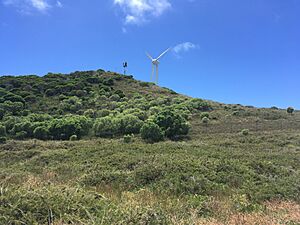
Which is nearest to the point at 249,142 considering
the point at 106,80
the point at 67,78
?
the point at 106,80

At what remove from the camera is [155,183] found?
13352mm

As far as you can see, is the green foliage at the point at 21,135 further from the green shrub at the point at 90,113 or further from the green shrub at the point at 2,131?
the green shrub at the point at 90,113

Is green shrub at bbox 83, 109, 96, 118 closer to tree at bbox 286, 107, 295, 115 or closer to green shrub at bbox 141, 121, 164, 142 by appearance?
green shrub at bbox 141, 121, 164, 142

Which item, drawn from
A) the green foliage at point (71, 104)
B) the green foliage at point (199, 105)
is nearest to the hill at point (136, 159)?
the green foliage at point (71, 104)

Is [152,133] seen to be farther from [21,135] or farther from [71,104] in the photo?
[71,104]

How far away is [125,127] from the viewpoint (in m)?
34.9

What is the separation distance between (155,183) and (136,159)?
6.16 meters

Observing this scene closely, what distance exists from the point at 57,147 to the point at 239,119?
22619 millimetres

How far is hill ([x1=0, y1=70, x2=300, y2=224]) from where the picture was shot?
19.6 feet

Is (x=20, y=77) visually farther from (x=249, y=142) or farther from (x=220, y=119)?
(x=249, y=142)

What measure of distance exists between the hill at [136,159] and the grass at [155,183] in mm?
33

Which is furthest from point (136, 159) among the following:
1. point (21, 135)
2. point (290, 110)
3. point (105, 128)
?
point (290, 110)

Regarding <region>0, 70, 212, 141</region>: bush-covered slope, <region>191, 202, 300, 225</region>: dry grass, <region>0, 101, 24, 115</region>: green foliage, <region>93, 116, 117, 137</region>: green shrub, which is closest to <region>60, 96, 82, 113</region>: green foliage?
<region>0, 70, 212, 141</region>: bush-covered slope

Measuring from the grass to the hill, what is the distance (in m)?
0.03
